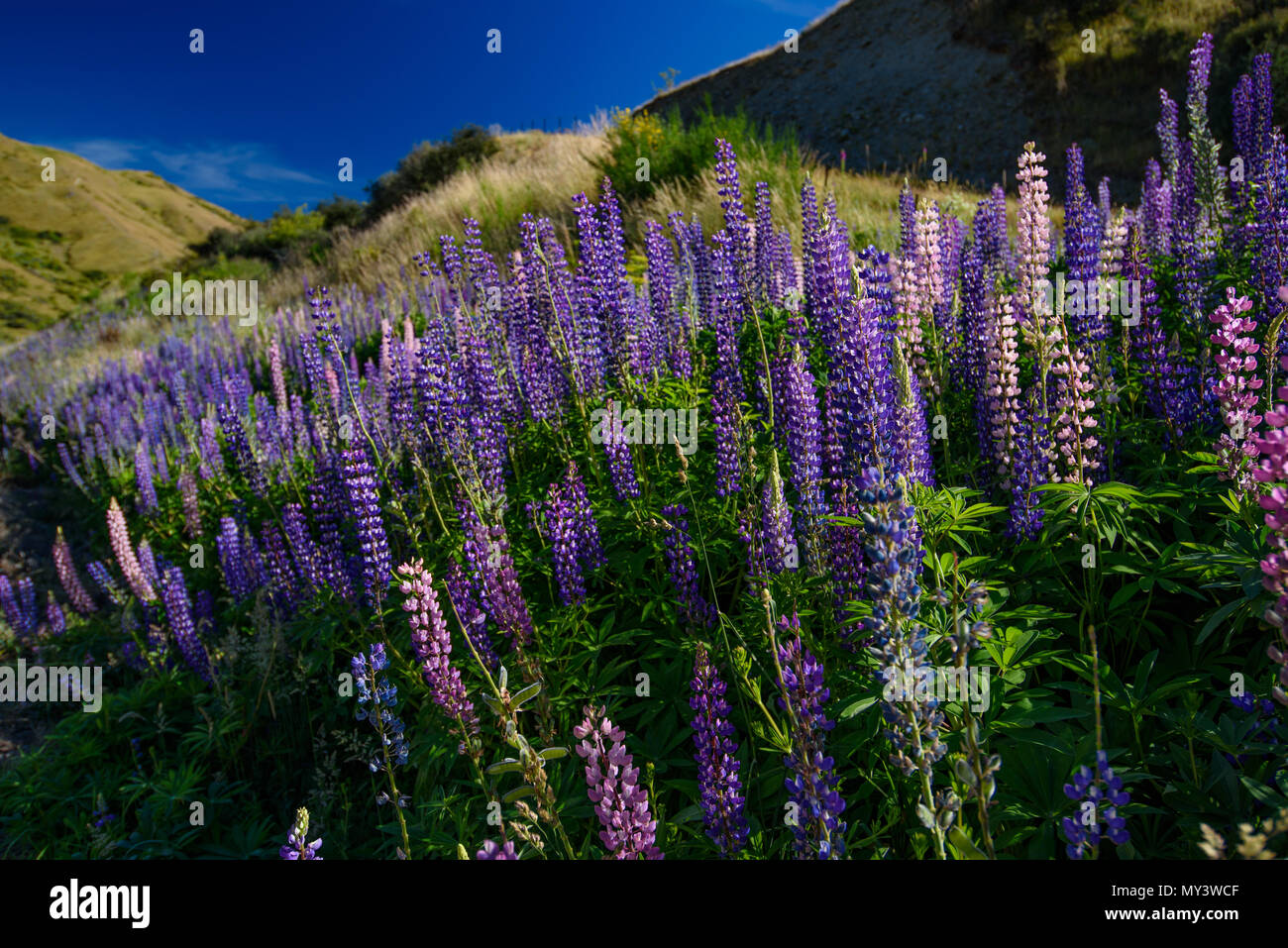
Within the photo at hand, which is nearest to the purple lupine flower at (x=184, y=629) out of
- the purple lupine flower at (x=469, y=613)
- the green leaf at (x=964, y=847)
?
the purple lupine flower at (x=469, y=613)

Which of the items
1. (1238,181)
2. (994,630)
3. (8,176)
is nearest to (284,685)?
(994,630)

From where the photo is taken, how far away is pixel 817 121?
31281 mm

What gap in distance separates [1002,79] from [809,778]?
32.1 meters

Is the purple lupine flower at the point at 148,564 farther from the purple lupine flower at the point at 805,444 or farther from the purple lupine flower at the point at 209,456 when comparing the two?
the purple lupine flower at the point at 805,444

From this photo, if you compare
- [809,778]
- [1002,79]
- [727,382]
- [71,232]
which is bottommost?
[809,778]

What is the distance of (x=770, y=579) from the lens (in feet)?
8.71

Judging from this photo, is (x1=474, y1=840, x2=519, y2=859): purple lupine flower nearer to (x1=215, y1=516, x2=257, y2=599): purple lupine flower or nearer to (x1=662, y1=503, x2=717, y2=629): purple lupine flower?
(x1=662, y1=503, x2=717, y2=629): purple lupine flower

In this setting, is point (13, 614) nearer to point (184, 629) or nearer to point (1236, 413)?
point (184, 629)

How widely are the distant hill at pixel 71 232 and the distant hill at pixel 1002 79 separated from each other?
3096 cm

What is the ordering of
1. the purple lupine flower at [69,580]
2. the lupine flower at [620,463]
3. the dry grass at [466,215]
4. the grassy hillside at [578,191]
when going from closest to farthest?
the lupine flower at [620,463] < the purple lupine flower at [69,580] < the grassy hillside at [578,191] < the dry grass at [466,215]

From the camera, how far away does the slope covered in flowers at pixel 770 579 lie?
79.2 inches

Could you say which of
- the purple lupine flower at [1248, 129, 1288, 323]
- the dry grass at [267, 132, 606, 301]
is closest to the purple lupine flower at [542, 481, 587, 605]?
the purple lupine flower at [1248, 129, 1288, 323]

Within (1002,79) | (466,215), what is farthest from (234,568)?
(1002,79)

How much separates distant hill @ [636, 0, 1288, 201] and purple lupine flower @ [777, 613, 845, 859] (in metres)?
18.3
